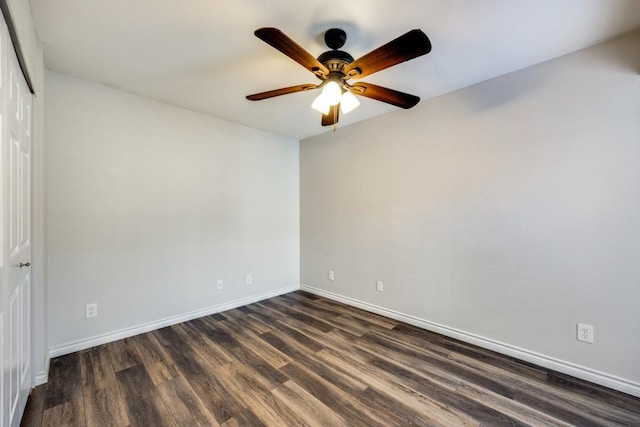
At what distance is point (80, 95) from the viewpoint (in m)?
2.35

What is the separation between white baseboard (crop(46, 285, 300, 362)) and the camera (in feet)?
7.51

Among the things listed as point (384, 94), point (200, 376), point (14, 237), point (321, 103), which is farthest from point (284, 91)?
point (200, 376)

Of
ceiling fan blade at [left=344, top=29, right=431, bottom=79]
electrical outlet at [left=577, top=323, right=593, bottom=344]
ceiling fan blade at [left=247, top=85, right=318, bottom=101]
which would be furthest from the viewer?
electrical outlet at [left=577, top=323, right=593, bottom=344]

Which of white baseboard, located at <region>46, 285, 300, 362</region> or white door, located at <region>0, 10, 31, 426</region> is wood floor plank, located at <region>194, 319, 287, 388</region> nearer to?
white baseboard, located at <region>46, 285, 300, 362</region>

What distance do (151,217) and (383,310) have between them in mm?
2796

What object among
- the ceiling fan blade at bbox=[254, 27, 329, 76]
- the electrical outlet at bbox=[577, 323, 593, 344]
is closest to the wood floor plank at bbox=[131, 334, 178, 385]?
the ceiling fan blade at bbox=[254, 27, 329, 76]

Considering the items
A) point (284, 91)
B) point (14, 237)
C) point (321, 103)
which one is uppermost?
point (284, 91)

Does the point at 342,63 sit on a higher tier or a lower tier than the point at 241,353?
higher

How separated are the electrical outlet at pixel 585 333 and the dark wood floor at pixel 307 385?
0.31 m

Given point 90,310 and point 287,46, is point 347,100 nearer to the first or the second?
point 287,46

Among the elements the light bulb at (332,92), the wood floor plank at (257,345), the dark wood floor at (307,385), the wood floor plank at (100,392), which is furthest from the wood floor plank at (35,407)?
the light bulb at (332,92)

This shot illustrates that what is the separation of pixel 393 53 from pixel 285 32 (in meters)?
0.77

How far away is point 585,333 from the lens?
196cm

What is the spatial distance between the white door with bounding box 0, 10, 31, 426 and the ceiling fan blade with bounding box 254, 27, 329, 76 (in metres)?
1.13
